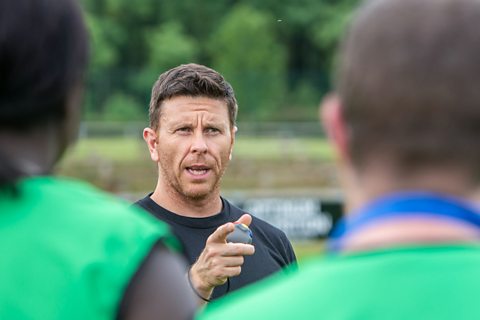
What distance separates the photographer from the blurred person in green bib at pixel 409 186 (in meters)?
1.52

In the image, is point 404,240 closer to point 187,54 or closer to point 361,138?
point 361,138

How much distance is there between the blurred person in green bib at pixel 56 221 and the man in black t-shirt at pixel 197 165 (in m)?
2.74

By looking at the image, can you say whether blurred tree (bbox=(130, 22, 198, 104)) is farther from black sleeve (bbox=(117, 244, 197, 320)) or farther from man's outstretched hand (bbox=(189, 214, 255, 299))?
black sleeve (bbox=(117, 244, 197, 320))

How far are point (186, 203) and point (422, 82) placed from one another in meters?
3.47

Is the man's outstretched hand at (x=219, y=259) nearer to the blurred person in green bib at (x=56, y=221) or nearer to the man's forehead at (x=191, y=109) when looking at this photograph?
the man's forehead at (x=191, y=109)

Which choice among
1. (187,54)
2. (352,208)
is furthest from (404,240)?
(187,54)

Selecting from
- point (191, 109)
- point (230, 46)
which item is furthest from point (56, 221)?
Result: point (230, 46)

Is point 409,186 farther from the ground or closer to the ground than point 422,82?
closer to the ground

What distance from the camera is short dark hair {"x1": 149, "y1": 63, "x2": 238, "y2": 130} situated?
518cm

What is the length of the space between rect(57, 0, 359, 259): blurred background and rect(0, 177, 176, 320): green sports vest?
8.99m

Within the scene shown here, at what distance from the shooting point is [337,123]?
1.68 metres

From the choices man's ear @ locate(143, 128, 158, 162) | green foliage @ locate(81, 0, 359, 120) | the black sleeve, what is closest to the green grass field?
green foliage @ locate(81, 0, 359, 120)

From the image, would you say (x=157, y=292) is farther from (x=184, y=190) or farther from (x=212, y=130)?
(x=212, y=130)

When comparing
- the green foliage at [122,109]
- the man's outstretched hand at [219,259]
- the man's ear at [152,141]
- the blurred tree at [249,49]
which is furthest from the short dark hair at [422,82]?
the blurred tree at [249,49]
